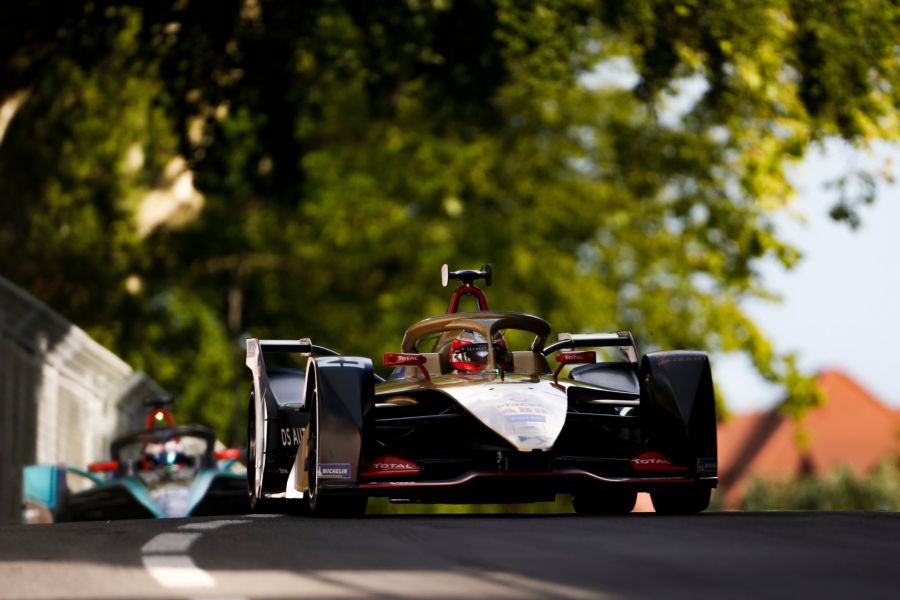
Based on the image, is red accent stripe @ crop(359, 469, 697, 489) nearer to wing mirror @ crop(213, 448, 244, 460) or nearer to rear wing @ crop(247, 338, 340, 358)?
rear wing @ crop(247, 338, 340, 358)

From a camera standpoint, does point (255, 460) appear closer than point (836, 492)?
Yes

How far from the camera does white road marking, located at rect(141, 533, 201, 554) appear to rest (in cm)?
866

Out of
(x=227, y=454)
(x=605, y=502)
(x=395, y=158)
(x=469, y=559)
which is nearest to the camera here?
(x=469, y=559)

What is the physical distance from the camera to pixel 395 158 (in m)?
39.5

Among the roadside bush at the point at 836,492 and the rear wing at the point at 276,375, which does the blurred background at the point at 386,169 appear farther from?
the roadside bush at the point at 836,492

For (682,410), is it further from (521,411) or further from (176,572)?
(176,572)

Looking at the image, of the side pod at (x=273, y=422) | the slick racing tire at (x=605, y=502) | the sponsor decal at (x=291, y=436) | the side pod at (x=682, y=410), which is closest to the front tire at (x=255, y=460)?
the side pod at (x=273, y=422)

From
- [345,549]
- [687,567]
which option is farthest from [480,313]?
[687,567]

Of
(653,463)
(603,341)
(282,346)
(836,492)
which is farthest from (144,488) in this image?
(836,492)

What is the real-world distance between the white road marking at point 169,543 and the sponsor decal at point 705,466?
3.32 meters

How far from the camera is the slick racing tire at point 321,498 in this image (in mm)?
11562

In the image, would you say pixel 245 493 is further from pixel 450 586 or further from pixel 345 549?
pixel 450 586

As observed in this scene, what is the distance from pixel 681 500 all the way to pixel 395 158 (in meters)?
27.9

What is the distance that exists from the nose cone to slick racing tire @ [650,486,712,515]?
0.93m
